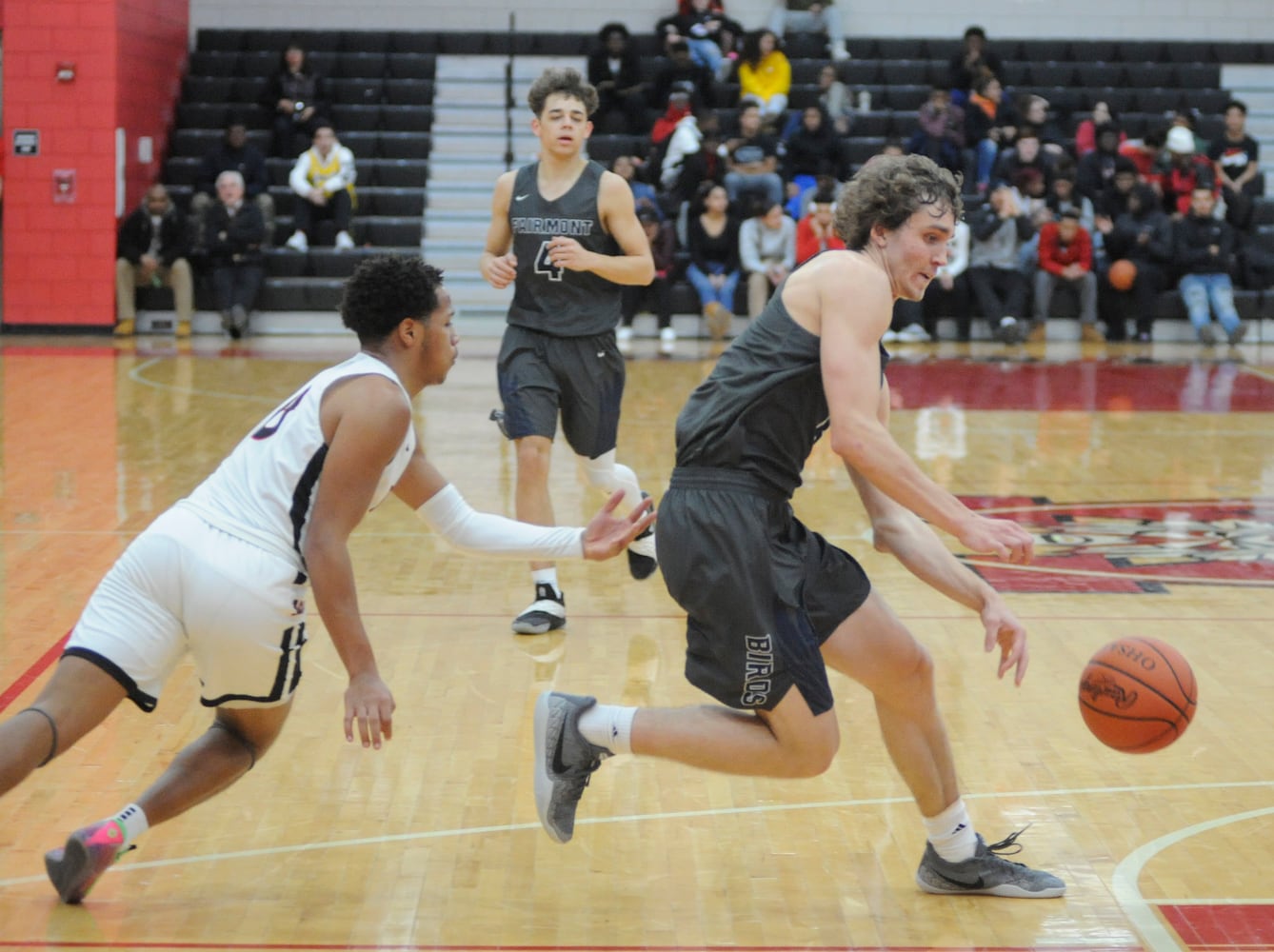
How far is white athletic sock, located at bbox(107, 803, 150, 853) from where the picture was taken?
3.68 m

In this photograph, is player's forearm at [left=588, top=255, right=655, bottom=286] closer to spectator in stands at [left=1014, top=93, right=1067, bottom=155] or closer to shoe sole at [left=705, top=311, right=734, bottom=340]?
shoe sole at [left=705, top=311, right=734, bottom=340]

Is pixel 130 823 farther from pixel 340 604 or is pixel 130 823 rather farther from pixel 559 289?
pixel 559 289

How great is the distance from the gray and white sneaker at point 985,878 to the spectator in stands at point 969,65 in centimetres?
1595

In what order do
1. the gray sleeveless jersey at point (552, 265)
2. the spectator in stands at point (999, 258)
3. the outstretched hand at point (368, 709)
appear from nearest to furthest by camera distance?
the outstretched hand at point (368, 709) < the gray sleeveless jersey at point (552, 265) < the spectator in stands at point (999, 258)

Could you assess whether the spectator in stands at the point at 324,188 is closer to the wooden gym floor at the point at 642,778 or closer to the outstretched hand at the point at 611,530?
the wooden gym floor at the point at 642,778

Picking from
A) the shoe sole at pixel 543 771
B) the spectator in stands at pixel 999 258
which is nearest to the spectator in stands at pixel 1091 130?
the spectator in stands at pixel 999 258

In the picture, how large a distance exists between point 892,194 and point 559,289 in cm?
301

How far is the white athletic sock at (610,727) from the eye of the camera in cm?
384

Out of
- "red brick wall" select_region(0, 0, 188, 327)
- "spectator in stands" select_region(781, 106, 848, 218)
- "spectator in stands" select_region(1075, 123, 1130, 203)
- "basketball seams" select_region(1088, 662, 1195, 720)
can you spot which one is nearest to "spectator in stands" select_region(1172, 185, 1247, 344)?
A: "spectator in stands" select_region(1075, 123, 1130, 203)

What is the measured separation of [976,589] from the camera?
3.71 meters

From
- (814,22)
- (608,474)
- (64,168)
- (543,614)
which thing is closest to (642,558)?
(608,474)

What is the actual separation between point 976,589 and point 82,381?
10640 mm

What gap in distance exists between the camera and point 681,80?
18.8 meters

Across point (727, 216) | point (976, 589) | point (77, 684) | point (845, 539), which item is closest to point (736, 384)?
point (976, 589)
